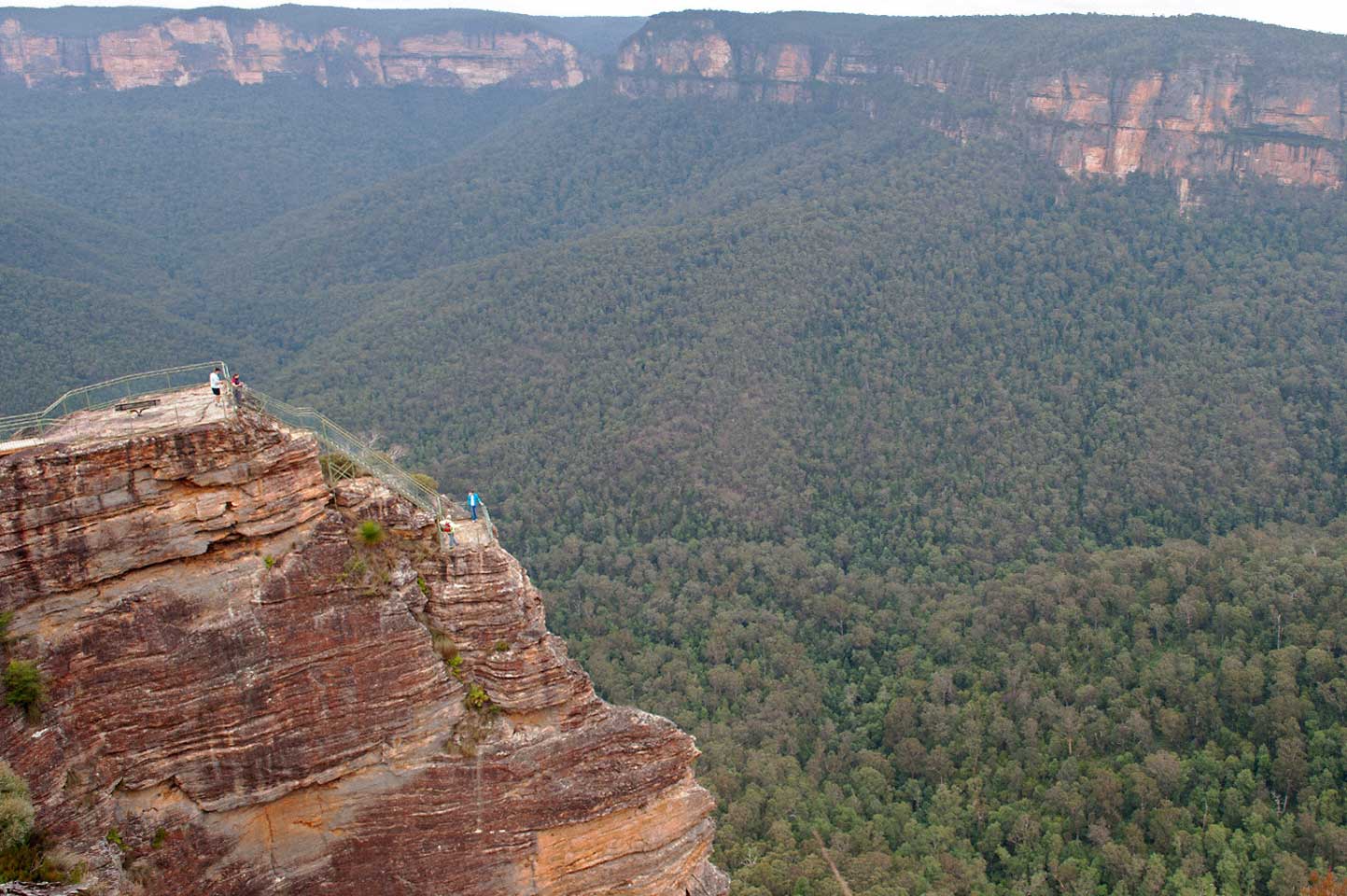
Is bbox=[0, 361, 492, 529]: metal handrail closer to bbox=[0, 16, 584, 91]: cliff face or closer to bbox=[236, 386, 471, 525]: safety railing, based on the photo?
bbox=[236, 386, 471, 525]: safety railing

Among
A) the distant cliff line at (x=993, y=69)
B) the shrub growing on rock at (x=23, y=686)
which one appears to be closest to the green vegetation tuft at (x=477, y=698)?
the shrub growing on rock at (x=23, y=686)

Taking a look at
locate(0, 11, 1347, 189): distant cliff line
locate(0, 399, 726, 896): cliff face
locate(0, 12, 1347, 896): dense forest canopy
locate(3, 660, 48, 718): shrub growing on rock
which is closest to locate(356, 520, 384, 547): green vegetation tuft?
locate(0, 399, 726, 896): cliff face

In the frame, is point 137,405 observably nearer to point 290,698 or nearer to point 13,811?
point 290,698

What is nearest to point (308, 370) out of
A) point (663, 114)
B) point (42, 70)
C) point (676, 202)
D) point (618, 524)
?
point (618, 524)

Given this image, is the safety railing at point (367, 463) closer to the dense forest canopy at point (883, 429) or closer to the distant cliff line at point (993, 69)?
the dense forest canopy at point (883, 429)

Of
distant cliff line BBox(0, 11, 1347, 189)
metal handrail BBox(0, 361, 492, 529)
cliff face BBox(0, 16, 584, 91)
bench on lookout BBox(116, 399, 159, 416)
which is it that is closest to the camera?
metal handrail BBox(0, 361, 492, 529)

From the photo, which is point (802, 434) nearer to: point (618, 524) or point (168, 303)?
point (618, 524)

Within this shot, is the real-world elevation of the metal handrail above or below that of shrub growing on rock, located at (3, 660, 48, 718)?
above

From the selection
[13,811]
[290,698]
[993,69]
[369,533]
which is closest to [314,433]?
[369,533]
